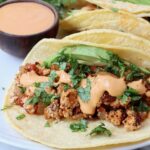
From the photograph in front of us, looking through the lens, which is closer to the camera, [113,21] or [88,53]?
[88,53]

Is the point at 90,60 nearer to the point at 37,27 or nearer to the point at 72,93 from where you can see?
the point at 72,93

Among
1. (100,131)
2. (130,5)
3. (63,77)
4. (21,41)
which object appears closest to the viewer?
(100,131)

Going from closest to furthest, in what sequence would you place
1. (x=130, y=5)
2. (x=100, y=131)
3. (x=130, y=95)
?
1. (x=100, y=131)
2. (x=130, y=95)
3. (x=130, y=5)

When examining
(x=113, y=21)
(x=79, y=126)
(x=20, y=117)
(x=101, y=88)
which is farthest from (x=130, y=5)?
(x=20, y=117)

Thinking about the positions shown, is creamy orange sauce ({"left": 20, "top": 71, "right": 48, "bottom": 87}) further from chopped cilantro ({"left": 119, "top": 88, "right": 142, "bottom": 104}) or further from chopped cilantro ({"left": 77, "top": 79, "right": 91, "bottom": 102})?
chopped cilantro ({"left": 119, "top": 88, "right": 142, "bottom": 104})

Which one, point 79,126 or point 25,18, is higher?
point 25,18

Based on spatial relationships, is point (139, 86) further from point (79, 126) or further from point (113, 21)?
point (113, 21)

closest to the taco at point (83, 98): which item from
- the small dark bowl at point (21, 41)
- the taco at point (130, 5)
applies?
the small dark bowl at point (21, 41)
